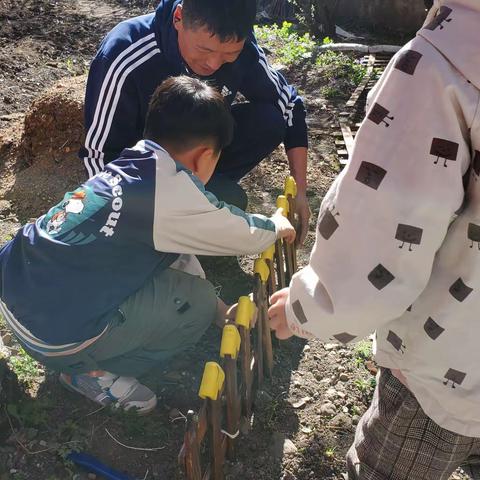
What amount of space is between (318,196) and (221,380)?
7.52 ft

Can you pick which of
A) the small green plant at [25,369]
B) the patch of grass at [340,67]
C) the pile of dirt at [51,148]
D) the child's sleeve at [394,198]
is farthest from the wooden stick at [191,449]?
the patch of grass at [340,67]

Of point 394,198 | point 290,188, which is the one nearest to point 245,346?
point 290,188

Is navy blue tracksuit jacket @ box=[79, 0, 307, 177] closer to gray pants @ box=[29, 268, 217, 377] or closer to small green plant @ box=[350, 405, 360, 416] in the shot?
gray pants @ box=[29, 268, 217, 377]

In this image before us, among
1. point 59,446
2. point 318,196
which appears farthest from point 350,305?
point 318,196

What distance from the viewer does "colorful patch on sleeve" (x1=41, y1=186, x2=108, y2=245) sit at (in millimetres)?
2066

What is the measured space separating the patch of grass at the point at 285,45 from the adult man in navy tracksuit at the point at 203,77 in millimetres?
3509

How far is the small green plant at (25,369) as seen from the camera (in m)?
2.50

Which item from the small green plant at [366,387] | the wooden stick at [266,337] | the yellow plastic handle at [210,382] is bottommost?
the small green plant at [366,387]

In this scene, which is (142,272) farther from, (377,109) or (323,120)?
(323,120)

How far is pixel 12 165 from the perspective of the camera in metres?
4.27

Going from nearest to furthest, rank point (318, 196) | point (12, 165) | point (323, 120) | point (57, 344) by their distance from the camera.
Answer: point (57, 344)
point (318, 196)
point (12, 165)
point (323, 120)

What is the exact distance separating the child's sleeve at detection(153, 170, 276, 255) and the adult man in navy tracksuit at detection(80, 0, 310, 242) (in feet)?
2.46

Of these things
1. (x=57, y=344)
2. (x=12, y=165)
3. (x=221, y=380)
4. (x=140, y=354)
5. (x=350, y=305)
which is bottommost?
(x=12, y=165)

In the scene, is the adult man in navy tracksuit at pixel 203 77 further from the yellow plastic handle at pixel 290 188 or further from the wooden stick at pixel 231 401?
the wooden stick at pixel 231 401
